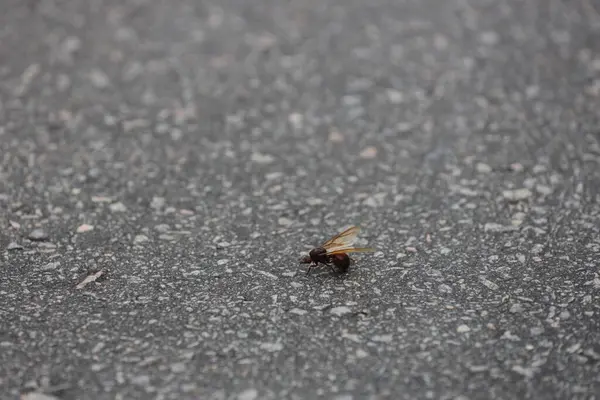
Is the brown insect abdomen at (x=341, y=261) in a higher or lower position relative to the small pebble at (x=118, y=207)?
lower

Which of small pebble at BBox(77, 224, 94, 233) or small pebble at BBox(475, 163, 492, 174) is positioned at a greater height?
small pebble at BBox(77, 224, 94, 233)

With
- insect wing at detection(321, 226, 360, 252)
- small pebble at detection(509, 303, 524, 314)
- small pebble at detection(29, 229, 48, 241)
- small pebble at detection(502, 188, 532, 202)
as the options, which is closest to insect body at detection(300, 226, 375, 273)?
insect wing at detection(321, 226, 360, 252)

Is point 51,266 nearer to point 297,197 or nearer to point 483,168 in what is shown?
point 297,197

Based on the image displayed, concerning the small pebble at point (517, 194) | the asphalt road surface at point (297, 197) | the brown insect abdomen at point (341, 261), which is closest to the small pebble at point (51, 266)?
the asphalt road surface at point (297, 197)

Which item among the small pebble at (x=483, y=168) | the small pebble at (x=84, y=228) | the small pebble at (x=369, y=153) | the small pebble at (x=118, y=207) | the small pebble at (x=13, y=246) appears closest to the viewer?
the small pebble at (x=13, y=246)

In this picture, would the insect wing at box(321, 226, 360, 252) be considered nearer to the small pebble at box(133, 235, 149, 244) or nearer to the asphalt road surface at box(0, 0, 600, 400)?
the asphalt road surface at box(0, 0, 600, 400)

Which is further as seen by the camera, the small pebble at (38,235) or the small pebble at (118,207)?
the small pebble at (118,207)


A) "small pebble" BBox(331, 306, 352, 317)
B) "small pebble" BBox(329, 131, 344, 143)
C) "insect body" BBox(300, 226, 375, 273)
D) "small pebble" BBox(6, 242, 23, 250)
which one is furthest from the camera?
"small pebble" BBox(329, 131, 344, 143)

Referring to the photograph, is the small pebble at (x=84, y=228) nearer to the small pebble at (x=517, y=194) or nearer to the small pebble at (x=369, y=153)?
the small pebble at (x=369, y=153)
